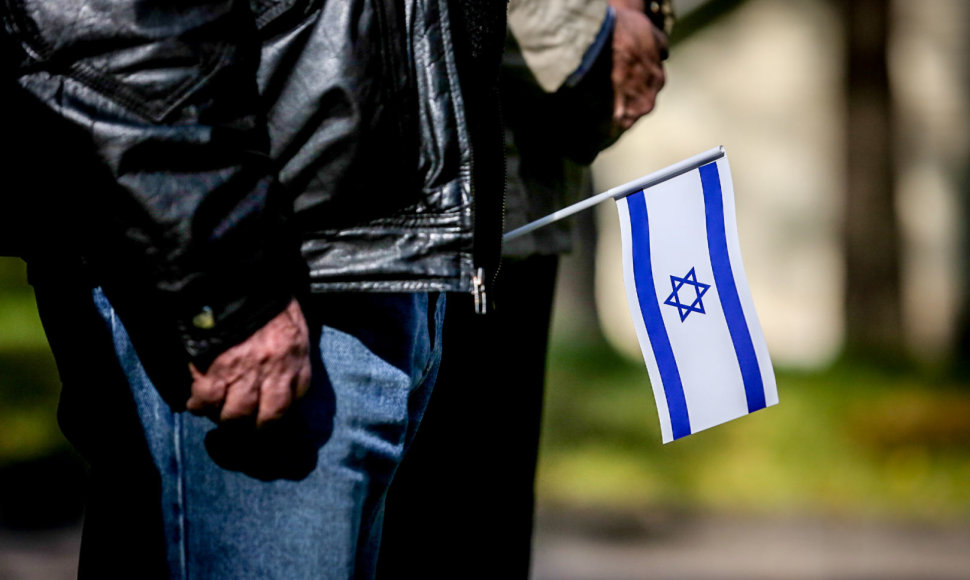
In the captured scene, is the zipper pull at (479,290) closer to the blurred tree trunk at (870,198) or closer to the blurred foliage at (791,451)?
the blurred foliage at (791,451)

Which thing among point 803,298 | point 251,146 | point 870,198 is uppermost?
point 251,146

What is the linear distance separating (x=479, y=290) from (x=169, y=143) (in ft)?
1.39

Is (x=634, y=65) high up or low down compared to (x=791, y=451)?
up

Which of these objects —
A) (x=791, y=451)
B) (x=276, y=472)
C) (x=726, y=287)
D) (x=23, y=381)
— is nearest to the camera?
(x=276, y=472)

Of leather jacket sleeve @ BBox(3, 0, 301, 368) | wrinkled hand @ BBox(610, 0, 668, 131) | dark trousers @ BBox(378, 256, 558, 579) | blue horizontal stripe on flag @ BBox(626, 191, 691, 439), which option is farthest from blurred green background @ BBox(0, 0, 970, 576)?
leather jacket sleeve @ BBox(3, 0, 301, 368)

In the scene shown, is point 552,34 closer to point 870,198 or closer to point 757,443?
point 757,443

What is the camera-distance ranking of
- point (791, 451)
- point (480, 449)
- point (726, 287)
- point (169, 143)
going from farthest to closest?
point (791, 451), point (480, 449), point (726, 287), point (169, 143)

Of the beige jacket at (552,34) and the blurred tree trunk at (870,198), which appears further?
the blurred tree trunk at (870,198)

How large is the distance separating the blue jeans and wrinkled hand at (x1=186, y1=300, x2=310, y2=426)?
0.04 m

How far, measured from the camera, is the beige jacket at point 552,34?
1.88 m

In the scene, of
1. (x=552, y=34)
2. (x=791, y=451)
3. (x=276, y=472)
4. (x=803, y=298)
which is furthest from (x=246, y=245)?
(x=803, y=298)

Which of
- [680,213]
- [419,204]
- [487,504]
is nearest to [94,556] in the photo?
[419,204]

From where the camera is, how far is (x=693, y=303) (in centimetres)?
168

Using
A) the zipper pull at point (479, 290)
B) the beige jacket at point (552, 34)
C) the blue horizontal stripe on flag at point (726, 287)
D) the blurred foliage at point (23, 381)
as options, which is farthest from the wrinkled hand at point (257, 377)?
the blurred foliage at point (23, 381)
